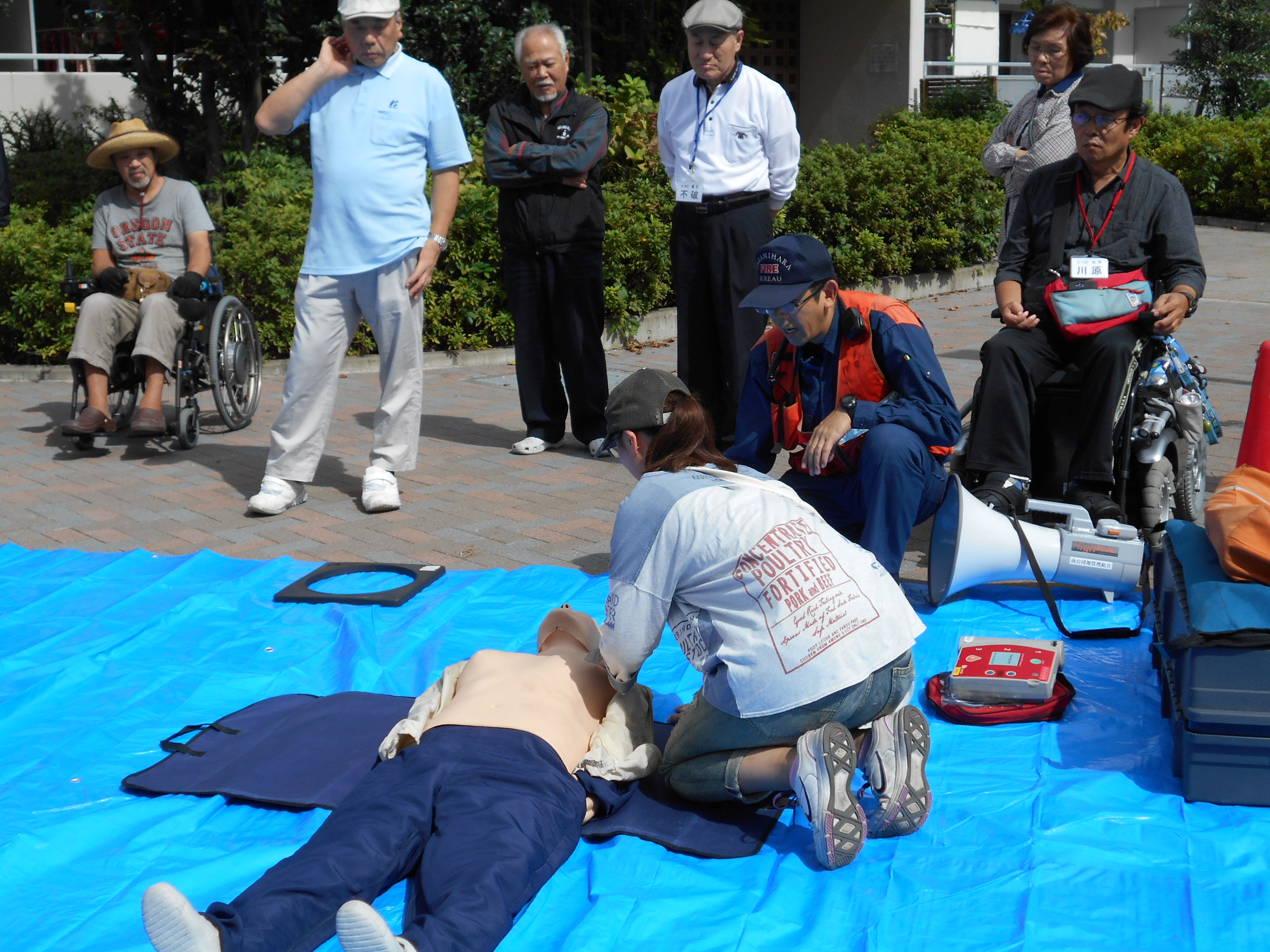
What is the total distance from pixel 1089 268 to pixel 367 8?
9.83 feet

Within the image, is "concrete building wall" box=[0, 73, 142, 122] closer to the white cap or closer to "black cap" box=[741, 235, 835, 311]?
the white cap

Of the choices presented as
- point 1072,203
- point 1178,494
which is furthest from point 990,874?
point 1072,203

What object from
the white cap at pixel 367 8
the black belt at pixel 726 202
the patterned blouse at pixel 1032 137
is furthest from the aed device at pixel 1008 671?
the white cap at pixel 367 8

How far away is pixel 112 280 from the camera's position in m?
6.52

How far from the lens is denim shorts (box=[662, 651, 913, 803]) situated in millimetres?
2717

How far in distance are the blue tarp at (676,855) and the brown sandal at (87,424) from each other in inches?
92.9

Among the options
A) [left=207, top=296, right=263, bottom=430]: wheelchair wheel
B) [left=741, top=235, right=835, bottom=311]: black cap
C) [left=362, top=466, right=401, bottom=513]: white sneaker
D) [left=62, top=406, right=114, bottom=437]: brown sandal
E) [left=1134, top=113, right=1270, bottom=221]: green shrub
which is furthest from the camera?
[left=1134, top=113, right=1270, bottom=221]: green shrub

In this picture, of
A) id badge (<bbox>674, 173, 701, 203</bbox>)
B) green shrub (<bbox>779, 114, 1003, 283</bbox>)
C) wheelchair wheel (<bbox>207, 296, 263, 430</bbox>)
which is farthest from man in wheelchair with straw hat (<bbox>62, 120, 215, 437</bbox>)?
green shrub (<bbox>779, 114, 1003, 283</bbox>)

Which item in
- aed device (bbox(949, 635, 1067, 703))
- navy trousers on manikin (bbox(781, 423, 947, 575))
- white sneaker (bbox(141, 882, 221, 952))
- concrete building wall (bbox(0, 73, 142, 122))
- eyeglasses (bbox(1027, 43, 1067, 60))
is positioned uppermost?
concrete building wall (bbox(0, 73, 142, 122))

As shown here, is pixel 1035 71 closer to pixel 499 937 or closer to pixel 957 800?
pixel 957 800

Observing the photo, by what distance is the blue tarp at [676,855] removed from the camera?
2.46 m

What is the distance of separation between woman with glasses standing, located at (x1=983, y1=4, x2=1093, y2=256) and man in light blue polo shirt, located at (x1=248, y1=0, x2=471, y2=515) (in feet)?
8.13

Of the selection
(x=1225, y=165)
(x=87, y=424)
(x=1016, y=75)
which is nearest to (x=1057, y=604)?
(x=87, y=424)

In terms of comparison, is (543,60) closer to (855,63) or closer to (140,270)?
(140,270)
